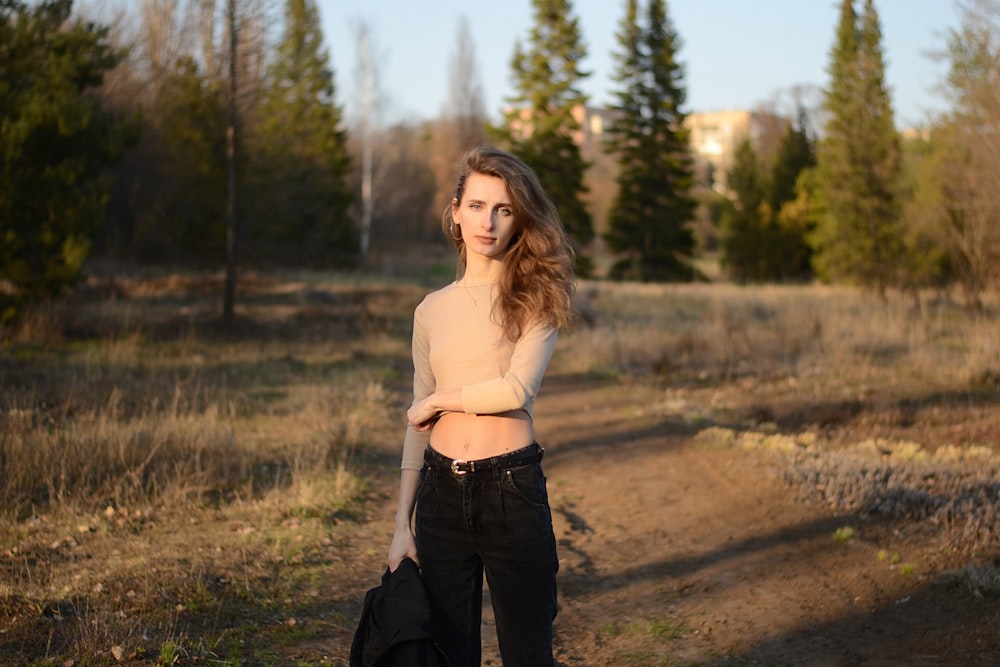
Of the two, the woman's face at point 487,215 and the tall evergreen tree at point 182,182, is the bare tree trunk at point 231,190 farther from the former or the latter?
the woman's face at point 487,215

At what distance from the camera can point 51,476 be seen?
6570 mm

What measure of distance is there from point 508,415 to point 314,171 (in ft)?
110

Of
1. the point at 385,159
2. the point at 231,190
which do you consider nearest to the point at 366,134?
the point at 385,159

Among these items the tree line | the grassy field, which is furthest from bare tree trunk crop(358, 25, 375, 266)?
the grassy field

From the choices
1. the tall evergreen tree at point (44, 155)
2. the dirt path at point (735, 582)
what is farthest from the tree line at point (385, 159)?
the dirt path at point (735, 582)

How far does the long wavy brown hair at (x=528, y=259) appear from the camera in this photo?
272 centimetres

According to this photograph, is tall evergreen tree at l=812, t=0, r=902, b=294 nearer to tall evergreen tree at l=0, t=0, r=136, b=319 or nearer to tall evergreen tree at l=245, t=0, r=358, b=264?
tall evergreen tree at l=245, t=0, r=358, b=264

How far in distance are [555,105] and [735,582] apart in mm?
41642

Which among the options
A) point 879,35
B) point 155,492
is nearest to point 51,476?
point 155,492

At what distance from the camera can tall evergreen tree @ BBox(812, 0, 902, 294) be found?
32.6 m

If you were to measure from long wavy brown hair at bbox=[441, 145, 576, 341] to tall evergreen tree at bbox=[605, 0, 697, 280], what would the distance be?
41.3 m

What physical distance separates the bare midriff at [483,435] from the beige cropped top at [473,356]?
2.3 inches

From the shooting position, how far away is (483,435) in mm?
2682

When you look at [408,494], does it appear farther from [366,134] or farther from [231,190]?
[366,134]
